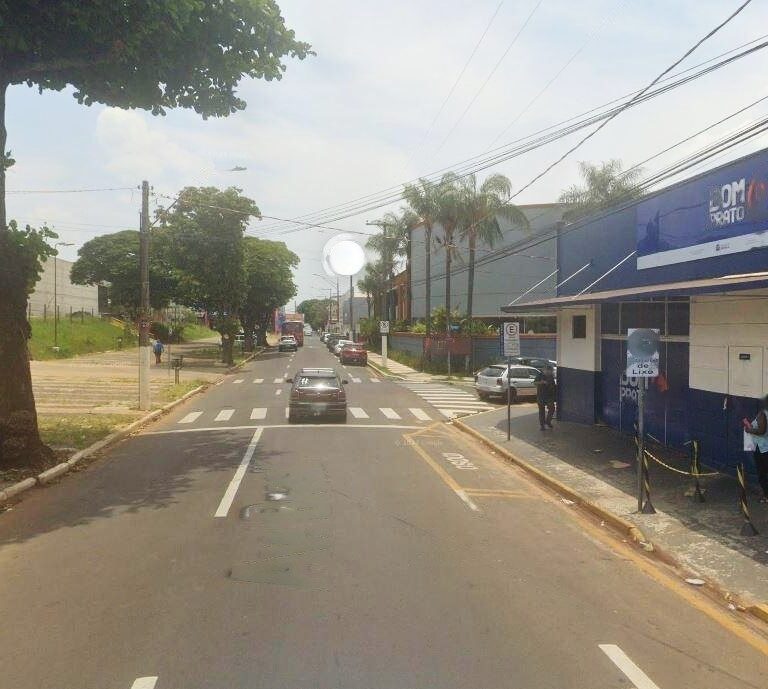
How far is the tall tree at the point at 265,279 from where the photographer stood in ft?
210

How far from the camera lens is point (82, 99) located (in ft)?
52.1

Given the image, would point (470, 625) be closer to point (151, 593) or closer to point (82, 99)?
point (151, 593)

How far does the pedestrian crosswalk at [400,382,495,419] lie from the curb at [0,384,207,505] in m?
9.48

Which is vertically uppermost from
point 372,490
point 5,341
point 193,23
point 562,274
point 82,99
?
point 193,23

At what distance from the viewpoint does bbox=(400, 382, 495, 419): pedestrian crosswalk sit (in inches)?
1035

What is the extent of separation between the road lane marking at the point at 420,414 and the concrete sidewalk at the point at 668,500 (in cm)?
428

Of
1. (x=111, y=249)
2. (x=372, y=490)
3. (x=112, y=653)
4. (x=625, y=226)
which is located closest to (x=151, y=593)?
(x=112, y=653)

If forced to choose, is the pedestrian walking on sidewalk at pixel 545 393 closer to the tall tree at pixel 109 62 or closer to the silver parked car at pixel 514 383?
the silver parked car at pixel 514 383

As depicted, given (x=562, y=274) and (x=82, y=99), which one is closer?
(x=82, y=99)

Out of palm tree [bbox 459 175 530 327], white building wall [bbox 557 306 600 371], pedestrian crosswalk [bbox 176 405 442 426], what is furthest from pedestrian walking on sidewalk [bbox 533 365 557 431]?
palm tree [bbox 459 175 530 327]

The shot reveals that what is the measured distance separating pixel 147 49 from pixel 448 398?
1953 cm

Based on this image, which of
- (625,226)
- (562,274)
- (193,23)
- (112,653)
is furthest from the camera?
(562,274)

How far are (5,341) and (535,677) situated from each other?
11515 mm

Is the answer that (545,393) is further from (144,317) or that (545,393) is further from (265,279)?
(265,279)
